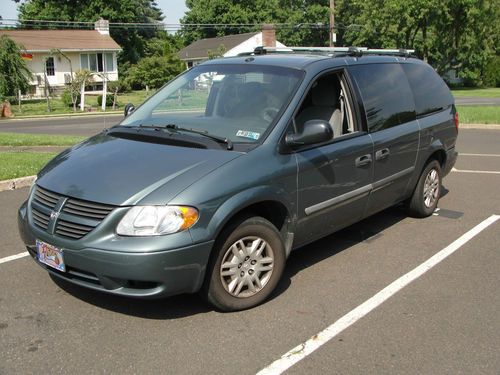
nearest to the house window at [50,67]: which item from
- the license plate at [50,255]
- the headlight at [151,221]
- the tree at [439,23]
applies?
the tree at [439,23]

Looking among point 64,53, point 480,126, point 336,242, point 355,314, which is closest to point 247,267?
point 355,314

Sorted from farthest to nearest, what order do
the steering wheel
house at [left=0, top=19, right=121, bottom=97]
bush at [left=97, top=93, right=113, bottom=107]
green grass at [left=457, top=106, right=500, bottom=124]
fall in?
house at [left=0, top=19, right=121, bottom=97] → bush at [left=97, top=93, right=113, bottom=107] → green grass at [left=457, top=106, right=500, bottom=124] → the steering wheel

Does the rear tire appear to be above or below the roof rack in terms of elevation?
below

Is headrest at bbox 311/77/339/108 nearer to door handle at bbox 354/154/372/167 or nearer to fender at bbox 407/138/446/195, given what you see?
Result: door handle at bbox 354/154/372/167

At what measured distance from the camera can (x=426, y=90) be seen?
636 centimetres

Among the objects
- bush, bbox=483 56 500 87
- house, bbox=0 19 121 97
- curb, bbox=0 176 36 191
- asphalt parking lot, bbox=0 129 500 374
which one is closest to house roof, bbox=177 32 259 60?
house, bbox=0 19 121 97

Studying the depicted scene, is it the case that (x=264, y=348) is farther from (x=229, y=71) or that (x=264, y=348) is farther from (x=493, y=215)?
(x=493, y=215)

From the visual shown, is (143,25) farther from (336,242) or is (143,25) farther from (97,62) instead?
(336,242)

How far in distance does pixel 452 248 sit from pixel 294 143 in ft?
7.49

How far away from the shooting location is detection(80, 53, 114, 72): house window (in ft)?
156

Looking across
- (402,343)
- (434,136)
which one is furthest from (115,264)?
(434,136)

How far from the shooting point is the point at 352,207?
499 centimetres

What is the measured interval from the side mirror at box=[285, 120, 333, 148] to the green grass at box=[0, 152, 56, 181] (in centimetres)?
527

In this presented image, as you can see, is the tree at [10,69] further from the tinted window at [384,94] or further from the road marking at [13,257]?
the tinted window at [384,94]
